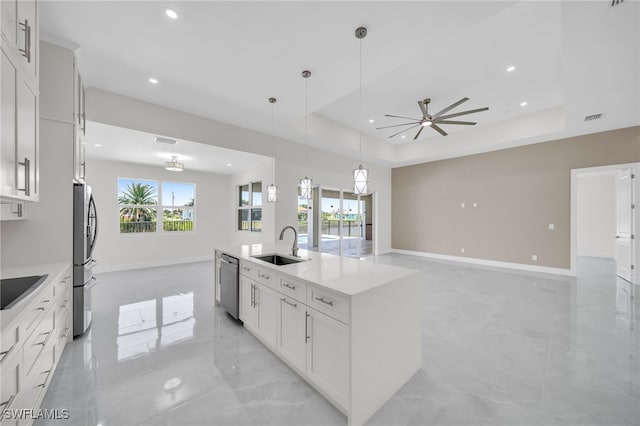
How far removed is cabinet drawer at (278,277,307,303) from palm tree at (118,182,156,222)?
573cm

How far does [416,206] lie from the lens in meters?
7.91

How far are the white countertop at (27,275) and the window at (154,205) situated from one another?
3.92 meters

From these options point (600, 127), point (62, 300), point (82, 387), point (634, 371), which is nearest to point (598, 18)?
point (634, 371)

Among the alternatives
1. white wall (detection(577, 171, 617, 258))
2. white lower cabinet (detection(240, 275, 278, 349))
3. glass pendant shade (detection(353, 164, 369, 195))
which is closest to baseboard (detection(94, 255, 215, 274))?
white lower cabinet (detection(240, 275, 278, 349))

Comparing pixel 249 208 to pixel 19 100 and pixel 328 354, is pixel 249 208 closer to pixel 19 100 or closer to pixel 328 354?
pixel 19 100

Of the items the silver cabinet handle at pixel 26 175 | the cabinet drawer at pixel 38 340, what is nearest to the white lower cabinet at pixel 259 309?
the cabinet drawer at pixel 38 340

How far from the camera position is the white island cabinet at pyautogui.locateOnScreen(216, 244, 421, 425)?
1.50 meters

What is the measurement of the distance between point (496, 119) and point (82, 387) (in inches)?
319

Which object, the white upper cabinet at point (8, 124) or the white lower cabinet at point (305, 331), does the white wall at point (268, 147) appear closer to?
the white upper cabinet at point (8, 124)

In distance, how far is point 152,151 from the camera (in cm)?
479

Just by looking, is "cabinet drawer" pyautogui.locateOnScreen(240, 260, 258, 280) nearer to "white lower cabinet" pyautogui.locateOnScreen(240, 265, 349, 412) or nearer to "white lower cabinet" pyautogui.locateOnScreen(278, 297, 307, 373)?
"white lower cabinet" pyautogui.locateOnScreen(240, 265, 349, 412)

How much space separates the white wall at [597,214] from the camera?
7.04 metres

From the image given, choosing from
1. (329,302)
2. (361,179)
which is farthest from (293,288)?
(361,179)

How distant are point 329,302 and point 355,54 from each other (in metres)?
2.77
